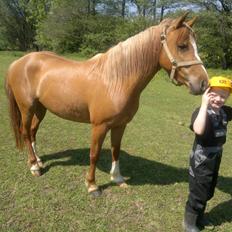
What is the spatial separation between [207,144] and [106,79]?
49.8 inches

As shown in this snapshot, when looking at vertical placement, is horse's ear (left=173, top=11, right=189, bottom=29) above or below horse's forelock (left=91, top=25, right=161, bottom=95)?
above

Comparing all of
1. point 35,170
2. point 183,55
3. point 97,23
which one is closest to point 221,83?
point 183,55

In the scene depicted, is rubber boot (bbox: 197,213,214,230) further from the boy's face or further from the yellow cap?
the yellow cap

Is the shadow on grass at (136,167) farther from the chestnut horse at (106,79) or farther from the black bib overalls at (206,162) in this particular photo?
the black bib overalls at (206,162)

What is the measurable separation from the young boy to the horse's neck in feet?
2.26

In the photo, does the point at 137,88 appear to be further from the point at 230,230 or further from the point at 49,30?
A: the point at 49,30

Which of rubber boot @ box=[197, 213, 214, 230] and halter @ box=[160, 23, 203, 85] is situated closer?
halter @ box=[160, 23, 203, 85]

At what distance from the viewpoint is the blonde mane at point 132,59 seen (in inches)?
129

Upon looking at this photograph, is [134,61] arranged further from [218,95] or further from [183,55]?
[218,95]

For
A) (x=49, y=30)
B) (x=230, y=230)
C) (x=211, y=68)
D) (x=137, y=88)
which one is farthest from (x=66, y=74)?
(x=49, y=30)

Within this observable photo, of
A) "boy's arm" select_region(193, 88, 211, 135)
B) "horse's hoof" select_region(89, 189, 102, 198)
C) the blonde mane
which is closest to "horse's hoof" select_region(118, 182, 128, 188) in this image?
"horse's hoof" select_region(89, 189, 102, 198)

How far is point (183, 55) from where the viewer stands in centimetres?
311

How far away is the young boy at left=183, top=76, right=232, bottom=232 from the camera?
2.81 m

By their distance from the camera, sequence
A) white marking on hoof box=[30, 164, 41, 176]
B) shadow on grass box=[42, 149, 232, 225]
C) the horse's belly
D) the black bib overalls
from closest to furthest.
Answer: the black bib overalls < the horse's belly < white marking on hoof box=[30, 164, 41, 176] < shadow on grass box=[42, 149, 232, 225]
